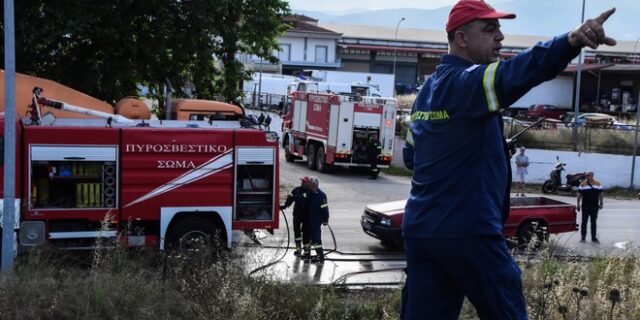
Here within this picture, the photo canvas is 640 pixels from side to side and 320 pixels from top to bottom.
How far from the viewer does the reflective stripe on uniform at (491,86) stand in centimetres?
294

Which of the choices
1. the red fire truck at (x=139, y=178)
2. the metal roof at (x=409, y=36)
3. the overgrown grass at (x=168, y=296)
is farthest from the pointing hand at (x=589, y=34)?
the metal roof at (x=409, y=36)

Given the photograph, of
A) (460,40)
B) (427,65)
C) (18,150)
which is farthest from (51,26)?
(427,65)

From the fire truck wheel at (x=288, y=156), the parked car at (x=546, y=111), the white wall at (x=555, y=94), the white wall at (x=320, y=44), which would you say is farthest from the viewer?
the white wall at (x=320, y=44)

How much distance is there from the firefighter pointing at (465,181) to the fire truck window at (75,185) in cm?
1026

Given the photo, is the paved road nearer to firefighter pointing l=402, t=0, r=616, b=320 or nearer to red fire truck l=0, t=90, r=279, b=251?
red fire truck l=0, t=90, r=279, b=251

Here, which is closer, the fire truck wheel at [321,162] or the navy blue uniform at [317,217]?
the navy blue uniform at [317,217]

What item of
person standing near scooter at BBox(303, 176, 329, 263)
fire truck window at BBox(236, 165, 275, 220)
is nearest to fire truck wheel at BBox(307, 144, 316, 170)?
person standing near scooter at BBox(303, 176, 329, 263)

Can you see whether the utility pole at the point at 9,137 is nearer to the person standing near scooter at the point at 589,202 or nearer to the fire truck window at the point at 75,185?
the fire truck window at the point at 75,185

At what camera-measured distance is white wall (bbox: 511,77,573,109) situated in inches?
2694

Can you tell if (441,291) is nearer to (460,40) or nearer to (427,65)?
(460,40)

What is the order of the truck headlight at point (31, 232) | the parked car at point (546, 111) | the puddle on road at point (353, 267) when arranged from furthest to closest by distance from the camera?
the parked car at point (546, 111) < the puddle on road at point (353, 267) < the truck headlight at point (31, 232)

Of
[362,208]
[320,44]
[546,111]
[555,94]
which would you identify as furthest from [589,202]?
[320,44]

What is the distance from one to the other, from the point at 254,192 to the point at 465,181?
1088 centimetres

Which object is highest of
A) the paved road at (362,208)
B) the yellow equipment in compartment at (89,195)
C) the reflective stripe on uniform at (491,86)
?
the reflective stripe on uniform at (491,86)
